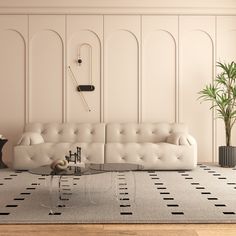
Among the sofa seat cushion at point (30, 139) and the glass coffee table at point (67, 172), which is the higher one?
the sofa seat cushion at point (30, 139)

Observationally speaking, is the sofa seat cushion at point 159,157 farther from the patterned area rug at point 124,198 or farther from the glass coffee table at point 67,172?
the glass coffee table at point 67,172

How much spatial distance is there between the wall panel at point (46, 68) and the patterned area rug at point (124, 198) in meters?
1.58

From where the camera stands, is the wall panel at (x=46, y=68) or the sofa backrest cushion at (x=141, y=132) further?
the wall panel at (x=46, y=68)

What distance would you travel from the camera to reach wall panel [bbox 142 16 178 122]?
7.51 meters

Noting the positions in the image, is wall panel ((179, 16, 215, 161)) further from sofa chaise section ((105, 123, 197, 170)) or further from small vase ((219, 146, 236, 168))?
sofa chaise section ((105, 123, 197, 170))

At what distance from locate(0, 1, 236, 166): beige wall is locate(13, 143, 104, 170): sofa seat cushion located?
1.13 metres

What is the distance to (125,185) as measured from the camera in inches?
209

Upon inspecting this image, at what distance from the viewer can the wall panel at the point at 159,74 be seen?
7.51 m

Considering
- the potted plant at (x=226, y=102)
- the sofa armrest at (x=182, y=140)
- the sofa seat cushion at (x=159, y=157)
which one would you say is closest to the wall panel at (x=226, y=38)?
the potted plant at (x=226, y=102)

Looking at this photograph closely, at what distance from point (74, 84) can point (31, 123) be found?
1.04 meters

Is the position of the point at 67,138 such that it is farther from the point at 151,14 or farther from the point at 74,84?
the point at 151,14

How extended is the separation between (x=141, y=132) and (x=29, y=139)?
6.05 ft

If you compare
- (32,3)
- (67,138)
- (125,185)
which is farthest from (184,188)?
(32,3)

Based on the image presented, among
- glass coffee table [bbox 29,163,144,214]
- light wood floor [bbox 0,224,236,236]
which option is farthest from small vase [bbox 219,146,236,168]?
Answer: light wood floor [bbox 0,224,236,236]
